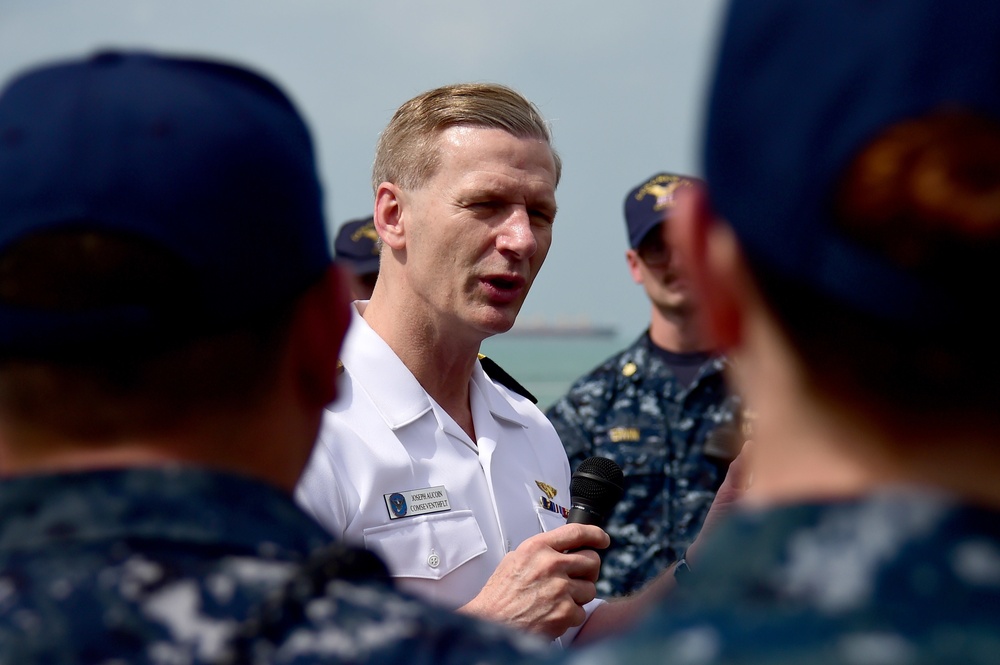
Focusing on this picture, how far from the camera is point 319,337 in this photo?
1.41 m

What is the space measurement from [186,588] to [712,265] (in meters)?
0.62

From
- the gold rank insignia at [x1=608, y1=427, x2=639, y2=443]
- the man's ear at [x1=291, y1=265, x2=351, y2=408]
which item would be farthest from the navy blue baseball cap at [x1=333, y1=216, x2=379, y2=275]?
the man's ear at [x1=291, y1=265, x2=351, y2=408]

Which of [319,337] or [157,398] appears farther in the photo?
[319,337]

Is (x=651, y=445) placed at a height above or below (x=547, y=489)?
below

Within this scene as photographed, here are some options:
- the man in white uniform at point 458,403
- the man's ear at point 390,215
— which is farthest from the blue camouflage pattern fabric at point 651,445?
the man's ear at point 390,215

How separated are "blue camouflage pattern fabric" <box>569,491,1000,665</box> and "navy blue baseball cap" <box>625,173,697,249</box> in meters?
Answer: 4.88

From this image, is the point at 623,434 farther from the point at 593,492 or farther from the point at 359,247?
the point at 593,492

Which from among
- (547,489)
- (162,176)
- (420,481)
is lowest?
(547,489)

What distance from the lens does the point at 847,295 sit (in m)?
0.97

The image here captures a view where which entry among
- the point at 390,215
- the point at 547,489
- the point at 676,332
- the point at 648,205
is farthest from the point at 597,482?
the point at 648,205

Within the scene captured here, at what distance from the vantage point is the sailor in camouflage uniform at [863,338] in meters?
0.91

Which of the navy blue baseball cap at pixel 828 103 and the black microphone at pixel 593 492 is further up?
the navy blue baseball cap at pixel 828 103

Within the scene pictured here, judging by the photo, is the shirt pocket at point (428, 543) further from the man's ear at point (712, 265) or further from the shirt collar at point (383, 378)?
the man's ear at point (712, 265)

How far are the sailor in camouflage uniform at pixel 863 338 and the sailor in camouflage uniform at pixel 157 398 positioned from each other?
37cm
